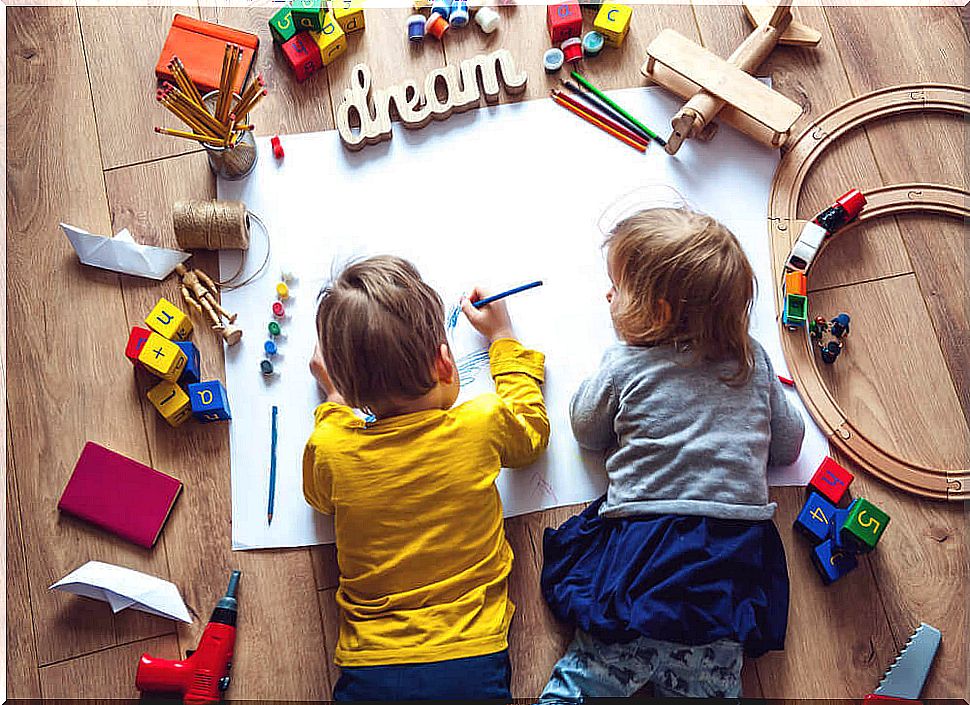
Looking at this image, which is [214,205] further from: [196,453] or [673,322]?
[673,322]

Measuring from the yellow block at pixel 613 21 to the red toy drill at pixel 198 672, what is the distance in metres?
0.95

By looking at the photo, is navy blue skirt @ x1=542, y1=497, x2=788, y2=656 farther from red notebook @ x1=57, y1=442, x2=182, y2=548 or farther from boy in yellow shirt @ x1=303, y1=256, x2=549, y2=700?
red notebook @ x1=57, y1=442, x2=182, y2=548

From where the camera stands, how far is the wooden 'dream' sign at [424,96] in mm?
1197

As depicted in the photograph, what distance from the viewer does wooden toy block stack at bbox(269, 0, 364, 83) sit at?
1.22 metres

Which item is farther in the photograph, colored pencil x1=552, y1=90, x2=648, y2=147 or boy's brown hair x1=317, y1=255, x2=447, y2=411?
colored pencil x1=552, y1=90, x2=648, y2=147

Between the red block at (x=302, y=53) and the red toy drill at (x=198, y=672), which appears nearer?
the red toy drill at (x=198, y=672)

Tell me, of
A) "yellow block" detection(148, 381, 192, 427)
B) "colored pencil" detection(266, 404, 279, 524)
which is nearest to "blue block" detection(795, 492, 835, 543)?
"colored pencil" detection(266, 404, 279, 524)

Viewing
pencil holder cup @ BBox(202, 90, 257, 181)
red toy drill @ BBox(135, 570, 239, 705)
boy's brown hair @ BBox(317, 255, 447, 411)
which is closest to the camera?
boy's brown hair @ BBox(317, 255, 447, 411)

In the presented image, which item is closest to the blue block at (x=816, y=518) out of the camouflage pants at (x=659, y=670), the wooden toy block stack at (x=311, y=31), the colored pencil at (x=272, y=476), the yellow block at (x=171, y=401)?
the camouflage pants at (x=659, y=670)

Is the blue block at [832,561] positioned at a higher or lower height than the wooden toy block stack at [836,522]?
lower

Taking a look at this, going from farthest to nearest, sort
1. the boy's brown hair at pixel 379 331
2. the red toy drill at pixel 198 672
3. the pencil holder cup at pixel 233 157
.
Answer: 1. the pencil holder cup at pixel 233 157
2. the red toy drill at pixel 198 672
3. the boy's brown hair at pixel 379 331

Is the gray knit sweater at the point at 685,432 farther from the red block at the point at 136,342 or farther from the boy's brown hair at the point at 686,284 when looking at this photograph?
the red block at the point at 136,342

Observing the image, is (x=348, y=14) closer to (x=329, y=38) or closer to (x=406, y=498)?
(x=329, y=38)

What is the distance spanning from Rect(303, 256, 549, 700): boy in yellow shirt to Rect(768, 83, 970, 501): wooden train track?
43cm
